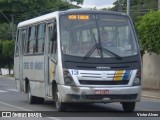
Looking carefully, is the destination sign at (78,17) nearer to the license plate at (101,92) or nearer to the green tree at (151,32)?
the license plate at (101,92)

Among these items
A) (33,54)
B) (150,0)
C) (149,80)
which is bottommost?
(149,80)

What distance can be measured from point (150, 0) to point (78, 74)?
185 ft

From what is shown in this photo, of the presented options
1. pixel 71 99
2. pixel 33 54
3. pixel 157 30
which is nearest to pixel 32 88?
pixel 33 54

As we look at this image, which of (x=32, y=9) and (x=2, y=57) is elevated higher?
(x=32, y=9)

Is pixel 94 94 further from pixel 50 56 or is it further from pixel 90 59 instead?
pixel 50 56

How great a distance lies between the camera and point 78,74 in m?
15.7

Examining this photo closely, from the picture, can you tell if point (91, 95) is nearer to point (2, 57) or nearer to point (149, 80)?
point (149, 80)

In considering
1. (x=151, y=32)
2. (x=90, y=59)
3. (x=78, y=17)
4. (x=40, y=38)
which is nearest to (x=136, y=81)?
(x=90, y=59)

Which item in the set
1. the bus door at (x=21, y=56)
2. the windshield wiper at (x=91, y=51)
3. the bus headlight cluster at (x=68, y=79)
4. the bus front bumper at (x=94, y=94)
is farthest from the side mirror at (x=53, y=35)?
the bus door at (x=21, y=56)

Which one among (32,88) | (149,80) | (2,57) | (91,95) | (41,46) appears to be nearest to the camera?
(91,95)

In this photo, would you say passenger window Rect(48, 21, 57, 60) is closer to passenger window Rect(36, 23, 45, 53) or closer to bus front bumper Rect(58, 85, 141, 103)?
passenger window Rect(36, 23, 45, 53)

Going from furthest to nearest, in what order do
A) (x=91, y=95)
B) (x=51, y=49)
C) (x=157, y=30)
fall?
(x=157, y=30) → (x=51, y=49) → (x=91, y=95)

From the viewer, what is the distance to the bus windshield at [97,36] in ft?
53.2

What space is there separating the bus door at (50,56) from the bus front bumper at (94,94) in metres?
1.30
